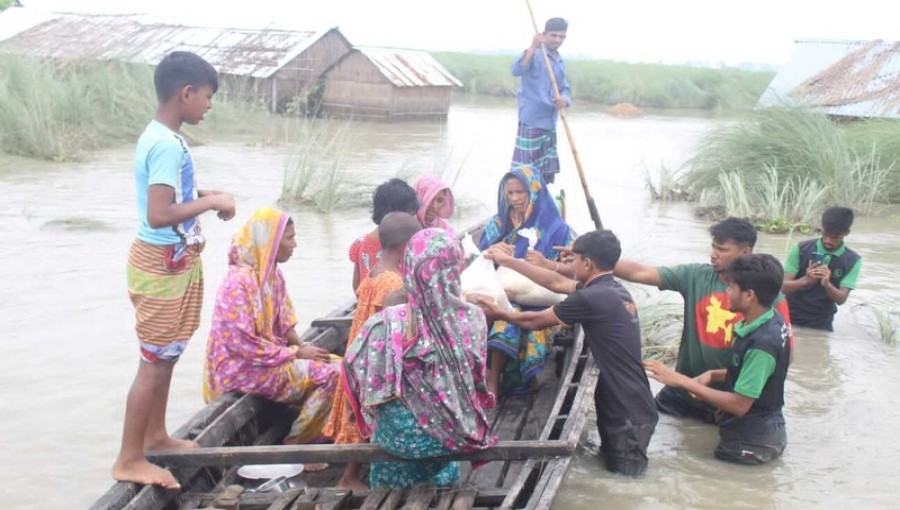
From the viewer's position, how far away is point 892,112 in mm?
12812

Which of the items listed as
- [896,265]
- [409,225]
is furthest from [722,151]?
[409,225]

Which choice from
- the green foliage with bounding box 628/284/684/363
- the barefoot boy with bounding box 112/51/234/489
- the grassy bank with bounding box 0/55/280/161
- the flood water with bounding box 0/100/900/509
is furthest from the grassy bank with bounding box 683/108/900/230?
the grassy bank with bounding box 0/55/280/161

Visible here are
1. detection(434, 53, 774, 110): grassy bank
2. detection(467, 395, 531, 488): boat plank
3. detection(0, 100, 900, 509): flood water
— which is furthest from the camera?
detection(434, 53, 774, 110): grassy bank

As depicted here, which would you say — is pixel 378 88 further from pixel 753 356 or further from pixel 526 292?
pixel 753 356

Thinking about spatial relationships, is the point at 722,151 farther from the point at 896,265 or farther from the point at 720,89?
the point at 720,89

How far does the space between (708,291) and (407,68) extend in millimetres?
17614

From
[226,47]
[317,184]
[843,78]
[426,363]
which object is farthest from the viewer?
[226,47]

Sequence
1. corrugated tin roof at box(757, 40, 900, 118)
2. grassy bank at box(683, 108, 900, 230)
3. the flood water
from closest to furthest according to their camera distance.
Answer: the flood water → grassy bank at box(683, 108, 900, 230) → corrugated tin roof at box(757, 40, 900, 118)

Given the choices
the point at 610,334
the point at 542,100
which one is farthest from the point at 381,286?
the point at 542,100

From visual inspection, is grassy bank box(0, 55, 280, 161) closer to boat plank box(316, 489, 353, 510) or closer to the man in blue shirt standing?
the man in blue shirt standing

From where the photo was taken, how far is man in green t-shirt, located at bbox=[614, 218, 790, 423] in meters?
4.27

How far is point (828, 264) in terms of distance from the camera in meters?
5.75

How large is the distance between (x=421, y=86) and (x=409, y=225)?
17762 mm

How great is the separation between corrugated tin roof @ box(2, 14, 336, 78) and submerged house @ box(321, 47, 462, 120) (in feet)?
3.31
